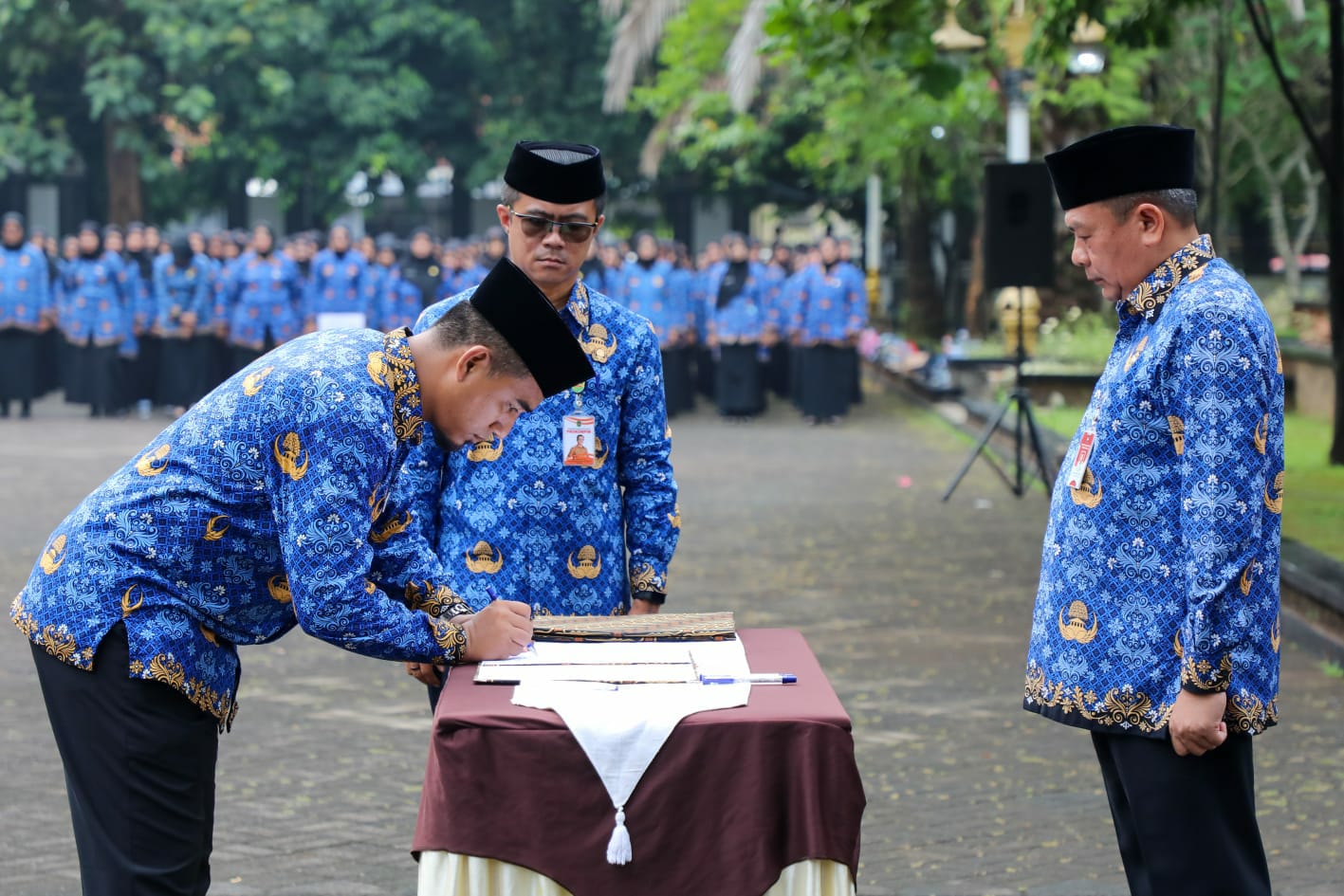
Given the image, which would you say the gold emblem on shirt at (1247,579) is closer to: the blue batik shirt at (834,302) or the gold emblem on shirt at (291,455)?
the gold emblem on shirt at (291,455)

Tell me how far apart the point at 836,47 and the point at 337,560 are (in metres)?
7.95

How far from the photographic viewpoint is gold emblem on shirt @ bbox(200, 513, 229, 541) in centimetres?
348

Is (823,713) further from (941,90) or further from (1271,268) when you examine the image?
(1271,268)

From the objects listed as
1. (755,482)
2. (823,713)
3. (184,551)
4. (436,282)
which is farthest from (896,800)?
(436,282)

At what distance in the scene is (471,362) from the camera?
11.6ft

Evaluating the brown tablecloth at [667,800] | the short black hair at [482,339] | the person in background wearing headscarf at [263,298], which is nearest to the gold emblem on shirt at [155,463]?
the short black hair at [482,339]

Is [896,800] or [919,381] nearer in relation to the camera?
[896,800]

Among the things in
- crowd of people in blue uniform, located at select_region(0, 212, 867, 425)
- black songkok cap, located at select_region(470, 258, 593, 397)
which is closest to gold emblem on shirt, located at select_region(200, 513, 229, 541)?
black songkok cap, located at select_region(470, 258, 593, 397)

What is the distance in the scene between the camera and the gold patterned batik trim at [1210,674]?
11.5ft

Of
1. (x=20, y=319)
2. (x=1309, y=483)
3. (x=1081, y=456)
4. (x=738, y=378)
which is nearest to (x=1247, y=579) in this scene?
(x=1081, y=456)

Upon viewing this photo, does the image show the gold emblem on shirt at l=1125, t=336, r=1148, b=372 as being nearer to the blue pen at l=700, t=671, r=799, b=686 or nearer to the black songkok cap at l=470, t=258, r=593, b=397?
the blue pen at l=700, t=671, r=799, b=686

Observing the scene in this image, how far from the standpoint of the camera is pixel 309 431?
11.2ft

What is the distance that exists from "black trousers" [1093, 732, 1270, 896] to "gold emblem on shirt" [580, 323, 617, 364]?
1.64 m

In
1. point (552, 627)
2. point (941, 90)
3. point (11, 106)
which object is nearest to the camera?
point (552, 627)
